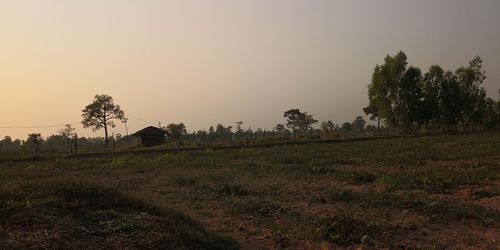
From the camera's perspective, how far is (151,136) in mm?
69938

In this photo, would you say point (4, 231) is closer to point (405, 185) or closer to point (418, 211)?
point (418, 211)

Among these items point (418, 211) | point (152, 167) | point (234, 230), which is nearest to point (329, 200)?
point (418, 211)

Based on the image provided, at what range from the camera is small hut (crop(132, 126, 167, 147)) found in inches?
2704

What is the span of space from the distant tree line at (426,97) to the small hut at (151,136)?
33.6 meters

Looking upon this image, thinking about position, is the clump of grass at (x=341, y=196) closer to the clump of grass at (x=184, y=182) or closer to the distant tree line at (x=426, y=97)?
the clump of grass at (x=184, y=182)

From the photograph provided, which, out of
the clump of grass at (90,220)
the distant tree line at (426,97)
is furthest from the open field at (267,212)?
the distant tree line at (426,97)

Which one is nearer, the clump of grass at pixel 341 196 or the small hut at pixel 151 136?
the clump of grass at pixel 341 196

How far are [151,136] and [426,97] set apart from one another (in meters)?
41.5

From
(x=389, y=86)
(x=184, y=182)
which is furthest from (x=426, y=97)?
(x=184, y=182)

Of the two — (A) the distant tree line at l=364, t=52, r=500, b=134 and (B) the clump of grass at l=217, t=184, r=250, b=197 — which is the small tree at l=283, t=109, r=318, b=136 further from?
(B) the clump of grass at l=217, t=184, r=250, b=197

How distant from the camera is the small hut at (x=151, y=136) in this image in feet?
225

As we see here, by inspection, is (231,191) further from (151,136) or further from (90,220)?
(151,136)

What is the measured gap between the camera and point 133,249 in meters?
6.59

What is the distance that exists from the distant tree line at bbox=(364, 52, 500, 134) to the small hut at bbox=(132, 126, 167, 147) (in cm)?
3358
